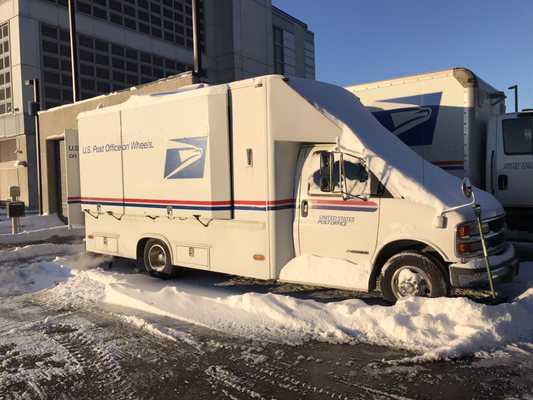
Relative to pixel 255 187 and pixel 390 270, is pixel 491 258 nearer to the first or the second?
pixel 390 270

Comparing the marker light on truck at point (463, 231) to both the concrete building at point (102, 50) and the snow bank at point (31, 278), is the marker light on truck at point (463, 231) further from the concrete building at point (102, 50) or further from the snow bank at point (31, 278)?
the concrete building at point (102, 50)

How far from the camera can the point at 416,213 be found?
561cm

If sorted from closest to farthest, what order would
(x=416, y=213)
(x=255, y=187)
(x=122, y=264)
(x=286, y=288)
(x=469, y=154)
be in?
1. (x=416, y=213)
2. (x=255, y=187)
3. (x=286, y=288)
4. (x=469, y=154)
5. (x=122, y=264)

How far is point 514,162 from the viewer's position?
8.16 m

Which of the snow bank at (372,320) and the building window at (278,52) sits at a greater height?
the building window at (278,52)

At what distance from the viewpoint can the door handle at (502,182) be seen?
8219 mm

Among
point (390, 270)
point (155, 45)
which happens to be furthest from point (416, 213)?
point (155, 45)

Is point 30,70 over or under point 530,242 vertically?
over

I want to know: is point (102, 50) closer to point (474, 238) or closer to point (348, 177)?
point (348, 177)

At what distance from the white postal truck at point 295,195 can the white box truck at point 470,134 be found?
1.81 metres

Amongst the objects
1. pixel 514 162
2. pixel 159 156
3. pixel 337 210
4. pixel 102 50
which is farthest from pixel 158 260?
pixel 102 50

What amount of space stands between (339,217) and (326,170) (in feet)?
2.02

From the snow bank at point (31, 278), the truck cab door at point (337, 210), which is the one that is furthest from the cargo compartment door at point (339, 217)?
the snow bank at point (31, 278)

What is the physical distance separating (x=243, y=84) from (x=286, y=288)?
303cm
